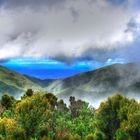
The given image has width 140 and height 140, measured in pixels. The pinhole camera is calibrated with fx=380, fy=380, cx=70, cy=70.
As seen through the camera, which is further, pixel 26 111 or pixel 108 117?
pixel 108 117

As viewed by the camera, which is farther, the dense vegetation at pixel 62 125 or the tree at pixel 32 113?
the dense vegetation at pixel 62 125

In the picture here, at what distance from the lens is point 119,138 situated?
430ft

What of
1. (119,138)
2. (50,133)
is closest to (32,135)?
(50,133)

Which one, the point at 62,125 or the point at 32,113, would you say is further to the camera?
the point at 62,125

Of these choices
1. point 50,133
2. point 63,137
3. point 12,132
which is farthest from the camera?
point 50,133

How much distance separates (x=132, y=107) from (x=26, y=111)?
139 feet

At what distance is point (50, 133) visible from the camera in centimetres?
13625

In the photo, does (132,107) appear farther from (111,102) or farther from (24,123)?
(24,123)

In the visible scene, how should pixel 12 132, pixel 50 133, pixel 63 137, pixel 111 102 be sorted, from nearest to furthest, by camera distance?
pixel 12 132, pixel 63 137, pixel 50 133, pixel 111 102

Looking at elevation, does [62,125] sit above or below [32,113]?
below

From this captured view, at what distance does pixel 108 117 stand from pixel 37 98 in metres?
35.2

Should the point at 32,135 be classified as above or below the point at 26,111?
below

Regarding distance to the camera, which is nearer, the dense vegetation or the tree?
the tree

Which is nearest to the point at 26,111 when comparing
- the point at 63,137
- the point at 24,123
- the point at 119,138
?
the point at 24,123
